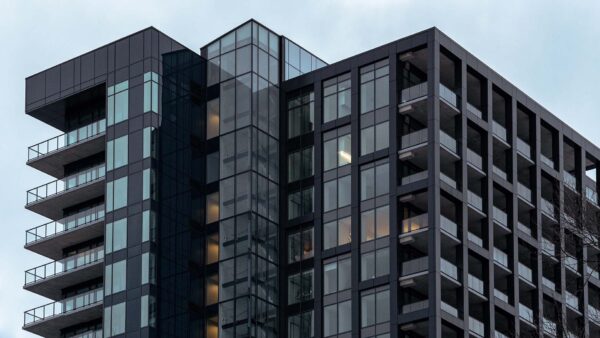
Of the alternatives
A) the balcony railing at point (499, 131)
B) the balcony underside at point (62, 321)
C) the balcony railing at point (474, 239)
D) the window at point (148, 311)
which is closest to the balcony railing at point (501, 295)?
the balcony railing at point (474, 239)

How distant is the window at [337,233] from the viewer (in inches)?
4139

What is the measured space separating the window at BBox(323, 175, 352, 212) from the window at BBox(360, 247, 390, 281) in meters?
4.47

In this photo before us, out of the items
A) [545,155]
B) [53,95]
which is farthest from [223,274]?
[545,155]

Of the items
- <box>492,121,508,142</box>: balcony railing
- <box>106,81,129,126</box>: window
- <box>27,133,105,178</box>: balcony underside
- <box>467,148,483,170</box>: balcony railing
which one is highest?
<box>106,81,129,126</box>: window

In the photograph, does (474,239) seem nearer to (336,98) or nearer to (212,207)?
(336,98)

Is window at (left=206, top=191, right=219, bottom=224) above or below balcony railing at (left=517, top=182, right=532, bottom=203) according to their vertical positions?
below

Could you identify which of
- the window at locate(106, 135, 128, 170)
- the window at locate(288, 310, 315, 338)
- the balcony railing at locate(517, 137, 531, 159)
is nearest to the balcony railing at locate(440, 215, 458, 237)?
the window at locate(288, 310, 315, 338)

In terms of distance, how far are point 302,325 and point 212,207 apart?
10.6 meters

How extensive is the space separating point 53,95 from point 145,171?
12.5 m

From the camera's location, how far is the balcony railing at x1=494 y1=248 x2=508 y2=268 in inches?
4225

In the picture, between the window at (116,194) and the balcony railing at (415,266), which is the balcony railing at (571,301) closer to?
the balcony railing at (415,266)

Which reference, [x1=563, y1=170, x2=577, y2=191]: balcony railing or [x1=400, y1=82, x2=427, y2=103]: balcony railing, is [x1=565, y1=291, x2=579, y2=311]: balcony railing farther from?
[x1=400, y1=82, x2=427, y2=103]: balcony railing

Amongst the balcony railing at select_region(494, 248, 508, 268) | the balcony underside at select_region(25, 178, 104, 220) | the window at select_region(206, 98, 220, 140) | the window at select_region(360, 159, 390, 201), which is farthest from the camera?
the balcony underside at select_region(25, 178, 104, 220)

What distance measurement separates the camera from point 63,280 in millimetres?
112562
